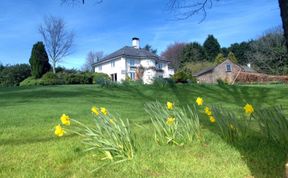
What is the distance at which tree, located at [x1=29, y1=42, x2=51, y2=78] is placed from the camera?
37.1 metres

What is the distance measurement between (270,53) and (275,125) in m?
41.7

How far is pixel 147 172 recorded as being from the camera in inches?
117

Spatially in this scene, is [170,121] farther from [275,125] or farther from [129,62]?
[129,62]

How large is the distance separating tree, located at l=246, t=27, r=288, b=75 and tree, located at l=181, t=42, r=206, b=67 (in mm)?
19023

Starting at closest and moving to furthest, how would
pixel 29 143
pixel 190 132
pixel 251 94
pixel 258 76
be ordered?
pixel 190 132 → pixel 29 143 → pixel 251 94 → pixel 258 76

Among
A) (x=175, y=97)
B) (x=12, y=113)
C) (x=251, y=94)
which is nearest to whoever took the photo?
(x=12, y=113)

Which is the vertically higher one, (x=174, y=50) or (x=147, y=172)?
(x=174, y=50)

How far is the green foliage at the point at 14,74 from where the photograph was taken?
1508 inches

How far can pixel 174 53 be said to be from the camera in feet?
227

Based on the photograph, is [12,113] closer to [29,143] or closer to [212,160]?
[29,143]

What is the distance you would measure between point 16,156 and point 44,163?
0.42 metres

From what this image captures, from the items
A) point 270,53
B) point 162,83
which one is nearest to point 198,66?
point 270,53

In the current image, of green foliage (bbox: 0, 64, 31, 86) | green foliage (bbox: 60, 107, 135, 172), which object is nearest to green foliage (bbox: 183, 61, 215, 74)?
green foliage (bbox: 0, 64, 31, 86)

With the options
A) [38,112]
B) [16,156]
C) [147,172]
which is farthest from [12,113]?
[147,172]
